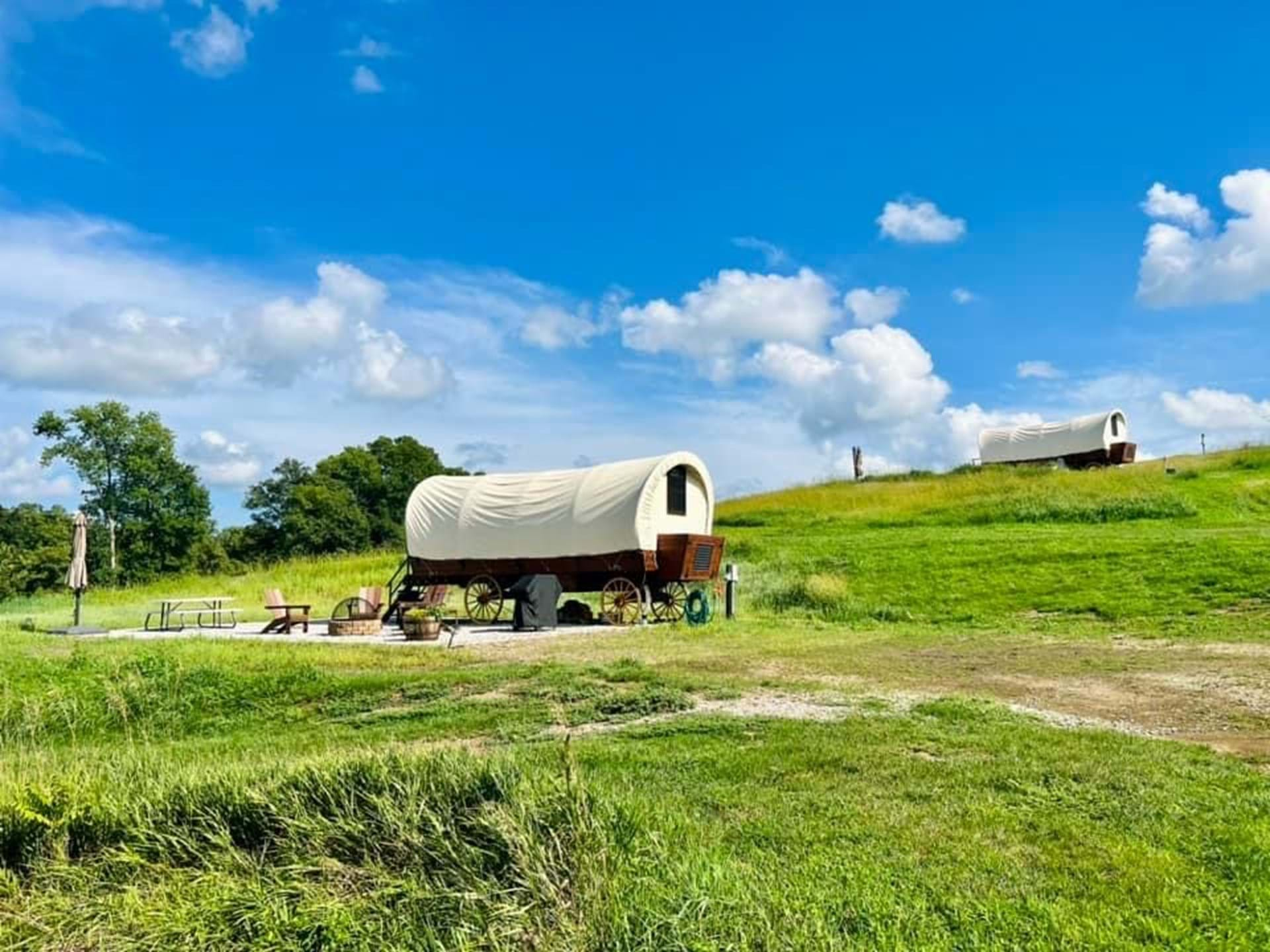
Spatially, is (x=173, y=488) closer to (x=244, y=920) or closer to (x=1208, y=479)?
(x=1208, y=479)

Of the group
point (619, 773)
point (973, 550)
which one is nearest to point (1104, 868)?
point (619, 773)

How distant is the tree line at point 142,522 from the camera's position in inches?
1725

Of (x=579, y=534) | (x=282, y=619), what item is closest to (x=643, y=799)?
(x=579, y=534)

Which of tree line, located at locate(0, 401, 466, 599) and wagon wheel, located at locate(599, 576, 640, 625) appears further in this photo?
tree line, located at locate(0, 401, 466, 599)

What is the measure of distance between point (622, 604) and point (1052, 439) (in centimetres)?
2877

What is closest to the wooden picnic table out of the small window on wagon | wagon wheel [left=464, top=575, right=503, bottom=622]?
wagon wheel [left=464, top=575, right=503, bottom=622]

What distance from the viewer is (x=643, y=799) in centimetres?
478

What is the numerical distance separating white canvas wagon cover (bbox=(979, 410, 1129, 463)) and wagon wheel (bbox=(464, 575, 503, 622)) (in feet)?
93.5

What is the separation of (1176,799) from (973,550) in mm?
16981

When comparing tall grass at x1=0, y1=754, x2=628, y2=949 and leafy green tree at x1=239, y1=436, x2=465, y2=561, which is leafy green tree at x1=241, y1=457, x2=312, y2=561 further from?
tall grass at x1=0, y1=754, x2=628, y2=949

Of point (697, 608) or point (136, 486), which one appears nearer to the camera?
point (697, 608)

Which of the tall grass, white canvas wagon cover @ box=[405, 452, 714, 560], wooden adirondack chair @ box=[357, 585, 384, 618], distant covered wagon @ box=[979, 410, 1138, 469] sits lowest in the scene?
the tall grass

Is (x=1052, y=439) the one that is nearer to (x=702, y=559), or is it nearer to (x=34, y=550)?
(x=702, y=559)

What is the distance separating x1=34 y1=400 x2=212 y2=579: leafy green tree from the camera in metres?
45.8
